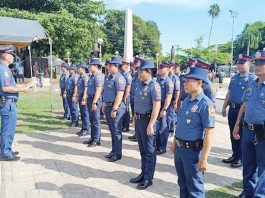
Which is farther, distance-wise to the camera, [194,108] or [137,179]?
[137,179]

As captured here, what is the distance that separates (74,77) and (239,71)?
17.8 ft

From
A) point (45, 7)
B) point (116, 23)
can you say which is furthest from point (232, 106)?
point (116, 23)

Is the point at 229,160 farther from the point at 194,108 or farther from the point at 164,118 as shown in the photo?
the point at 194,108

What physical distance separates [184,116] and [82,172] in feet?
8.67

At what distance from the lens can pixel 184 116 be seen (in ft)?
12.1

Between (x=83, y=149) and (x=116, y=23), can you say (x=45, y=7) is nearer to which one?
(x=83, y=149)

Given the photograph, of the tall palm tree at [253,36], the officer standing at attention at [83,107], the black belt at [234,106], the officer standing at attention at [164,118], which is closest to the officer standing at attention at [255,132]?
the black belt at [234,106]

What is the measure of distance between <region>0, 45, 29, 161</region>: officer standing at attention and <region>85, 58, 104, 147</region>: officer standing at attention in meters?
1.64

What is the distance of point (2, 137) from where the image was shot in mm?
6102

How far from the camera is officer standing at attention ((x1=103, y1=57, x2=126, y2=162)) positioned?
625 cm

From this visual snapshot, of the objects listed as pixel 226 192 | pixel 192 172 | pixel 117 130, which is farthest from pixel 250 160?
pixel 117 130

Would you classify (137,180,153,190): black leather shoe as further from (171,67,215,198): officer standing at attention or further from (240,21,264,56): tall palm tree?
(240,21,264,56): tall palm tree

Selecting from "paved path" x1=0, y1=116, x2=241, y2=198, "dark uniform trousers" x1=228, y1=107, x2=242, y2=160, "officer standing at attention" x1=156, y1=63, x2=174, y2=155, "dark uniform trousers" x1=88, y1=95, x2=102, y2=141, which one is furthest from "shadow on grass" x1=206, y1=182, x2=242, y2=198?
"dark uniform trousers" x1=88, y1=95, x2=102, y2=141

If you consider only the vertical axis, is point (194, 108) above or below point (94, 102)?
above
